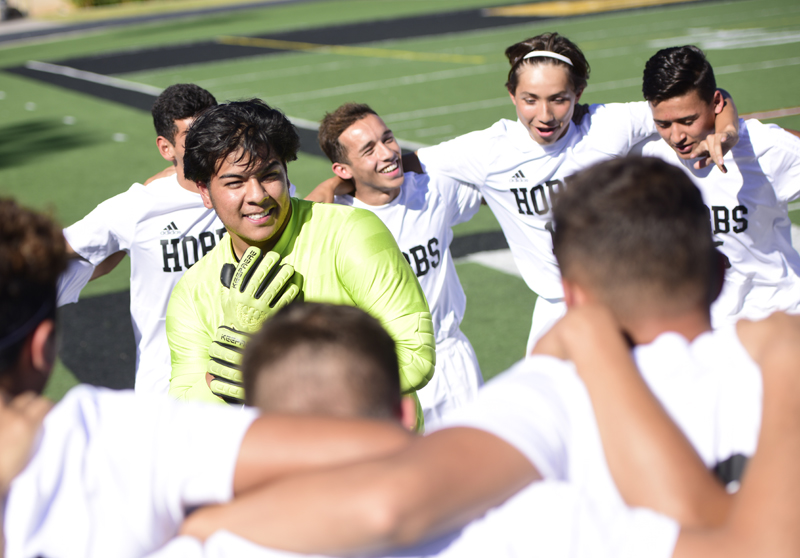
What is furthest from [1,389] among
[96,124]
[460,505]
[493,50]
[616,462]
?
[493,50]

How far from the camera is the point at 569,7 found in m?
30.1

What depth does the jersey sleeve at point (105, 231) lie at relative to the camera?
450cm

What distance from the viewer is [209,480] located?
1.52m

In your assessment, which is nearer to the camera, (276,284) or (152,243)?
(276,284)

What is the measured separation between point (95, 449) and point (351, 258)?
1.69 meters

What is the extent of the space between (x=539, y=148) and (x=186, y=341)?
2.53 metres

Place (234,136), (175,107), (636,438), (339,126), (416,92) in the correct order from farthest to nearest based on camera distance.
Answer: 1. (416,92)
2. (175,107)
3. (339,126)
4. (234,136)
5. (636,438)

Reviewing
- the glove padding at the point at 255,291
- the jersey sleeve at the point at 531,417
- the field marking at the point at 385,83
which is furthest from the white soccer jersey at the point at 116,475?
the field marking at the point at 385,83

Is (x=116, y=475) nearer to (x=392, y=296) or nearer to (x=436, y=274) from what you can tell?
(x=392, y=296)

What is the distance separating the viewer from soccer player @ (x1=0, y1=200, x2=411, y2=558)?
145 centimetres

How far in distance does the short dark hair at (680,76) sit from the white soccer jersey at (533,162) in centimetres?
64

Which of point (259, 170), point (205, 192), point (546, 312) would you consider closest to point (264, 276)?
point (259, 170)

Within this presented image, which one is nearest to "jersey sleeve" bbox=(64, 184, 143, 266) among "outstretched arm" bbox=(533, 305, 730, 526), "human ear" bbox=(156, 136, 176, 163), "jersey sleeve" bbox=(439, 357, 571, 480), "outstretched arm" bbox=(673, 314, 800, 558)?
"human ear" bbox=(156, 136, 176, 163)

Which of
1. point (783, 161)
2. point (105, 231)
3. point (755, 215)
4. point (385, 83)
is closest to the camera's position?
point (783, 161)
